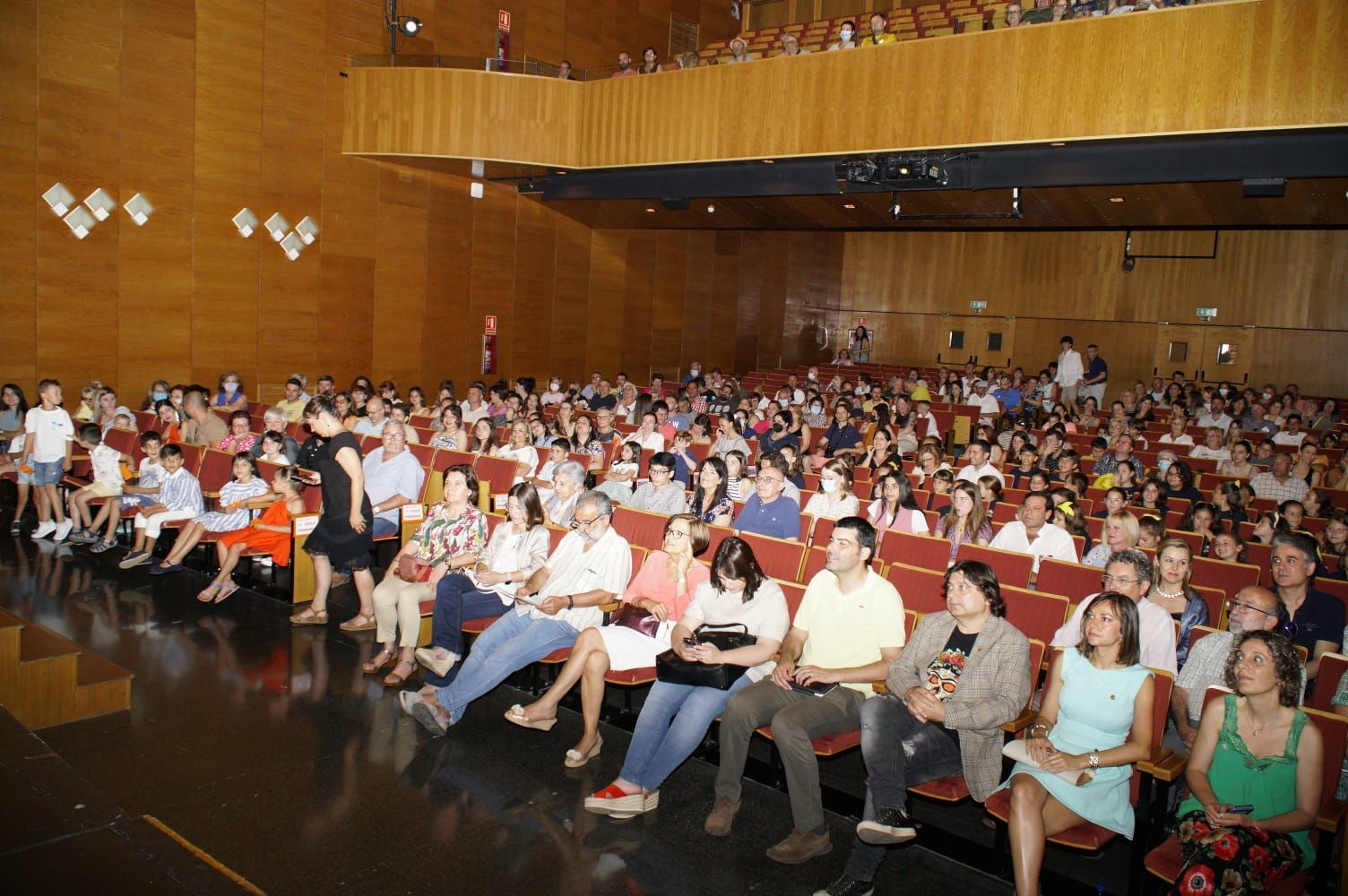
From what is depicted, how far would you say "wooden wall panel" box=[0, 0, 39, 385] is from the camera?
1038 centimetres

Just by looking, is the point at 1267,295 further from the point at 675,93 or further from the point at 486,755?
the point at 486,755

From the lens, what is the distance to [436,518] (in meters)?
5.46

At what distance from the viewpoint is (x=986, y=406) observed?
13586mm

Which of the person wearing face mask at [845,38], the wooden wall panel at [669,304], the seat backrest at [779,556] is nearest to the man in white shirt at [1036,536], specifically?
the seat backrest at [779,556]

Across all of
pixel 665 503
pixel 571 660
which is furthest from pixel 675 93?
pixel 571 660

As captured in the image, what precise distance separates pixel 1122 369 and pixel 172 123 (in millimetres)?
16538

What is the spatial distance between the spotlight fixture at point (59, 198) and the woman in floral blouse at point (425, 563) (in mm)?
8310

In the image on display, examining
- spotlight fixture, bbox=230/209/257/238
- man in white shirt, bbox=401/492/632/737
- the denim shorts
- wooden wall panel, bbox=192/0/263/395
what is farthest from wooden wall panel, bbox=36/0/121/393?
man in white shirt, bbox=401/492/632/737

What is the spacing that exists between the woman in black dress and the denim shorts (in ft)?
11.2

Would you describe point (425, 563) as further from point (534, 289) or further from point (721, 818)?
point (534, 289)

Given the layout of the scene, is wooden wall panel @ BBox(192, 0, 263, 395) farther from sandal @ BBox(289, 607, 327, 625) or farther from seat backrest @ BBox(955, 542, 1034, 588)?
seat backrest @ BBox(955, 542, 1034, 588)

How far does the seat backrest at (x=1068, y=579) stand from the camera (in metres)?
5.17

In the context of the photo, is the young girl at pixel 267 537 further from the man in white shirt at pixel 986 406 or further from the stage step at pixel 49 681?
the man in white shirt at pixel 986 406

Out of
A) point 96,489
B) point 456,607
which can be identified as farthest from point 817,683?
point 96,489
